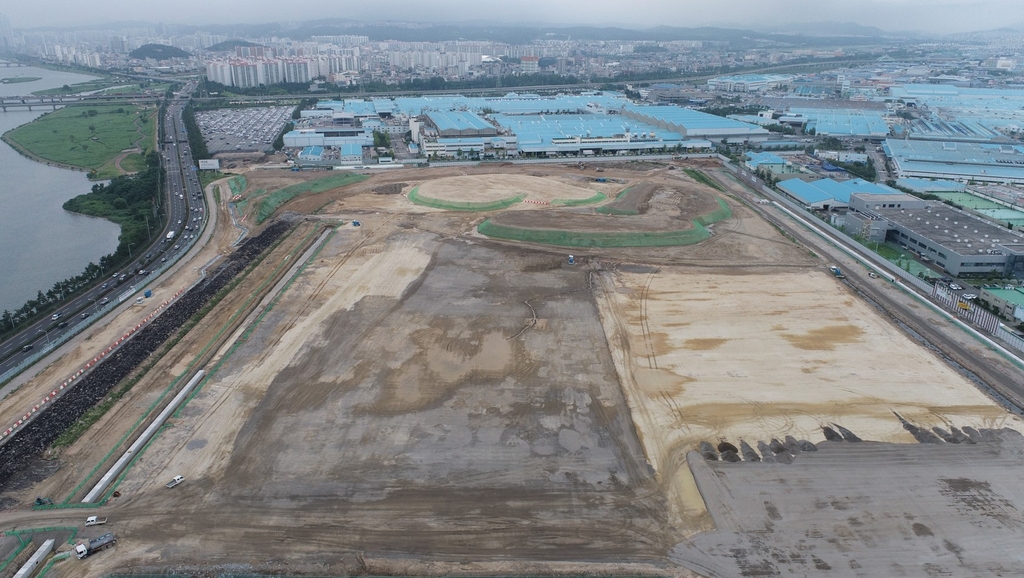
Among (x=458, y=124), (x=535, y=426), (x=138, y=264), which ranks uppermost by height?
(x=458, y=124)

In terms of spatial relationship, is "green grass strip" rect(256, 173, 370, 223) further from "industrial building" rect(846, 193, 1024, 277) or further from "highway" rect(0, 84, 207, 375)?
"industrial building" rect(846, 193, 1024, 277)

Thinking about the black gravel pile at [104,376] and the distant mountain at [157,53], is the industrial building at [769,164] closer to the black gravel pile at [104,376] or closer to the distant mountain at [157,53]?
the black gravel pile at [104,376]

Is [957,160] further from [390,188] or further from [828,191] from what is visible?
[390,188]

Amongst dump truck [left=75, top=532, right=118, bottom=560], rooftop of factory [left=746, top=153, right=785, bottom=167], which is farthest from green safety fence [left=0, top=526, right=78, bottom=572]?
rooftop of factory [left=746, top=153, right=785, bottom=167]

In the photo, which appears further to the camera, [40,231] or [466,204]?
[466,204]

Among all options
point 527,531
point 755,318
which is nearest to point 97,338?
point 527,531

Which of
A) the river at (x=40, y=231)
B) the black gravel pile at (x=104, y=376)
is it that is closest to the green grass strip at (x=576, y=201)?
the black gravel pile at (x=104, y=376)

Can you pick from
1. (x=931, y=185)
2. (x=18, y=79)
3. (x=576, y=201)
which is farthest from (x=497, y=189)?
(x=18, y=79)
